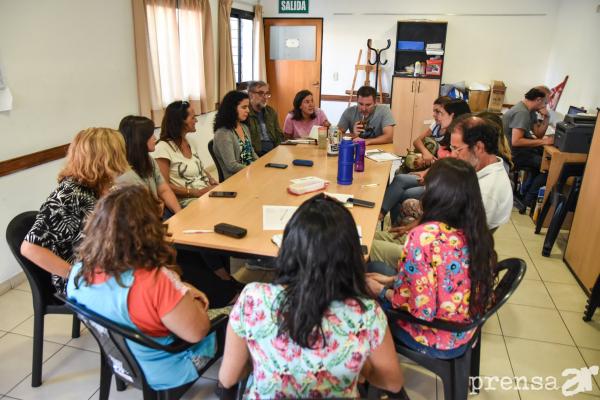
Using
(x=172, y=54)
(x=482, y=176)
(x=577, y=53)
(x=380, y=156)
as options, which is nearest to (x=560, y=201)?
(x=380, y=156)

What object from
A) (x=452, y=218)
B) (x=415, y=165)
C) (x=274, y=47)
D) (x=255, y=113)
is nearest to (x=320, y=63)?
(x=274, y=47)

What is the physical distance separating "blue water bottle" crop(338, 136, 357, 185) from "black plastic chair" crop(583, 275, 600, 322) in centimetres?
152

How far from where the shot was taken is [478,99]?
247 inches

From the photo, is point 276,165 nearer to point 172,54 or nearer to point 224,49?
point 172,54

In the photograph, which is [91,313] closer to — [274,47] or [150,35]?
[150,35]

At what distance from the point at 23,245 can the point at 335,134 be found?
7.76 feet

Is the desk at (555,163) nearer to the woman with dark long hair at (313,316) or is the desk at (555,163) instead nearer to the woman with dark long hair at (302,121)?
the woman with dark long hair at (302,121)

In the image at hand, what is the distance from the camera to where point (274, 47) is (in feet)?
23.5

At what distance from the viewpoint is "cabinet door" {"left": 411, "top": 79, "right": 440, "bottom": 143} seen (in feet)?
20.8

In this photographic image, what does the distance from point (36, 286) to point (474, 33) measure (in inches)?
250

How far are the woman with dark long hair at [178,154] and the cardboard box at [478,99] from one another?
4652mm

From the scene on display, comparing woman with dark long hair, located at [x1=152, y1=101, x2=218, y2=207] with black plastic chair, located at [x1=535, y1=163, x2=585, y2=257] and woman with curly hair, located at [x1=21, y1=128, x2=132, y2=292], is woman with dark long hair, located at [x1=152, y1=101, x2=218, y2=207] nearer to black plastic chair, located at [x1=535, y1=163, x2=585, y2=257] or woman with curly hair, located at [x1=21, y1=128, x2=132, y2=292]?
woman with curly hair, located at [x1=21, y1=128, x2=132, y2=292]

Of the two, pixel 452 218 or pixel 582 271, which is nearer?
pixel 452 218

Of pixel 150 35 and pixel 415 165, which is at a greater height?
pixel 150 35
